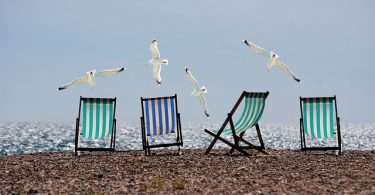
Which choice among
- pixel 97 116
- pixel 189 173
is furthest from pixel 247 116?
pixel 97 116

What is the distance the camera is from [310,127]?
440 inches

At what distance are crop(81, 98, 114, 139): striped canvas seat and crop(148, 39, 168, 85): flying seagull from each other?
102 cm

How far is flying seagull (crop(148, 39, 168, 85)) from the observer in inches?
410

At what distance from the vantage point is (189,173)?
836 cm

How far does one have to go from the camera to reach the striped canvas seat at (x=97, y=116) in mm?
10783

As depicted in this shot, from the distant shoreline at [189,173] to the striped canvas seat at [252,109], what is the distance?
0.64m

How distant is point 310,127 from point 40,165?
509 centimetres

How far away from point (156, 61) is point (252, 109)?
6.36ft

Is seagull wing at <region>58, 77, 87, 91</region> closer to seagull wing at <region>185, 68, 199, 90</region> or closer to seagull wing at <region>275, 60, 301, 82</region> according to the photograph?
seagull wing at <region>185, 68, 199, 90</region>

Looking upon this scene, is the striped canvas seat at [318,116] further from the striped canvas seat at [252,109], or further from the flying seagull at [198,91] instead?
the flying seagull at [198,91]

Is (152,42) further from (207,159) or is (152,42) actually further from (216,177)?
(216,177)

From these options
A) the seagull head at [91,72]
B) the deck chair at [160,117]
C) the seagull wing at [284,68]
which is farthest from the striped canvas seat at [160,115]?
the seagull wing at [284,68]

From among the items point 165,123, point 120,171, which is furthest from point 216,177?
point 165,123

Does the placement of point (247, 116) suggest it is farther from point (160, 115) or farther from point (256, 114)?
Answer: point (160, 115)
